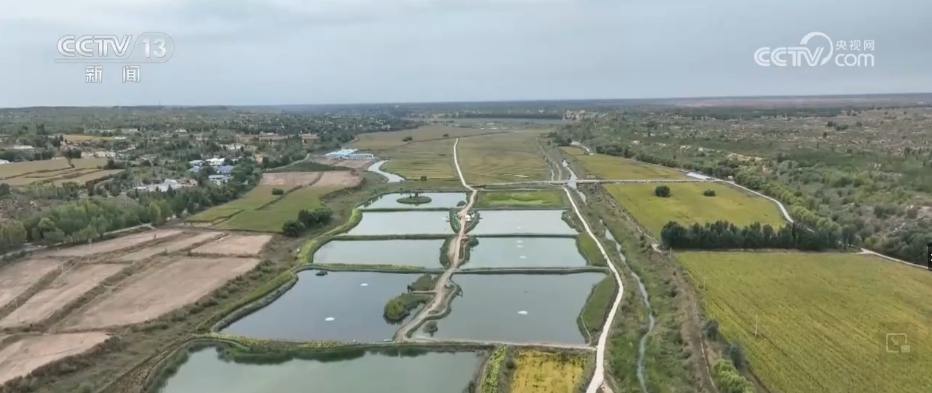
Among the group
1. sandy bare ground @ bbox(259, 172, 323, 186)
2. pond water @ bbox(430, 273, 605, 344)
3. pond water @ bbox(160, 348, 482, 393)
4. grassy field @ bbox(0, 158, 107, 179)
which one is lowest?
pond water @ bbox(160, 348, 482, 393)

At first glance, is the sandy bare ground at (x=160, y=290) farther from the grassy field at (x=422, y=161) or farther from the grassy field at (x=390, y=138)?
the grassy field at (x=390, y=138)

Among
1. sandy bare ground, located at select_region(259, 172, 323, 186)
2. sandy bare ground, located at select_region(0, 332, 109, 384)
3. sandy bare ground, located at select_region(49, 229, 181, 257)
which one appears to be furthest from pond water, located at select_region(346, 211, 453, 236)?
sandy bare ground, located at select_region(0, 332, 109, 384)

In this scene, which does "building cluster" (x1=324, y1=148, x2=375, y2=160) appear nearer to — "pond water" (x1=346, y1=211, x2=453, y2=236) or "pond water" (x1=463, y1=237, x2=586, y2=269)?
"pond water" (x1=346, y1=211, x2=453, y2=236)

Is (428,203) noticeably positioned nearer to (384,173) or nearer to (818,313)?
(384,173)

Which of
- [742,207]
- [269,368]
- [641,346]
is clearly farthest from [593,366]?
[742,207]

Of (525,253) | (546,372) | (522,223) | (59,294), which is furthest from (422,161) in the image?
(546,372)

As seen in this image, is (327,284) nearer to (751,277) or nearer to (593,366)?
(593,366)

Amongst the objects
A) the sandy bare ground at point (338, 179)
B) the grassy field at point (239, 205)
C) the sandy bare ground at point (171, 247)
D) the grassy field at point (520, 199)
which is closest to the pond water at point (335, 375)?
the sandy bare ground at point (171, 247)
